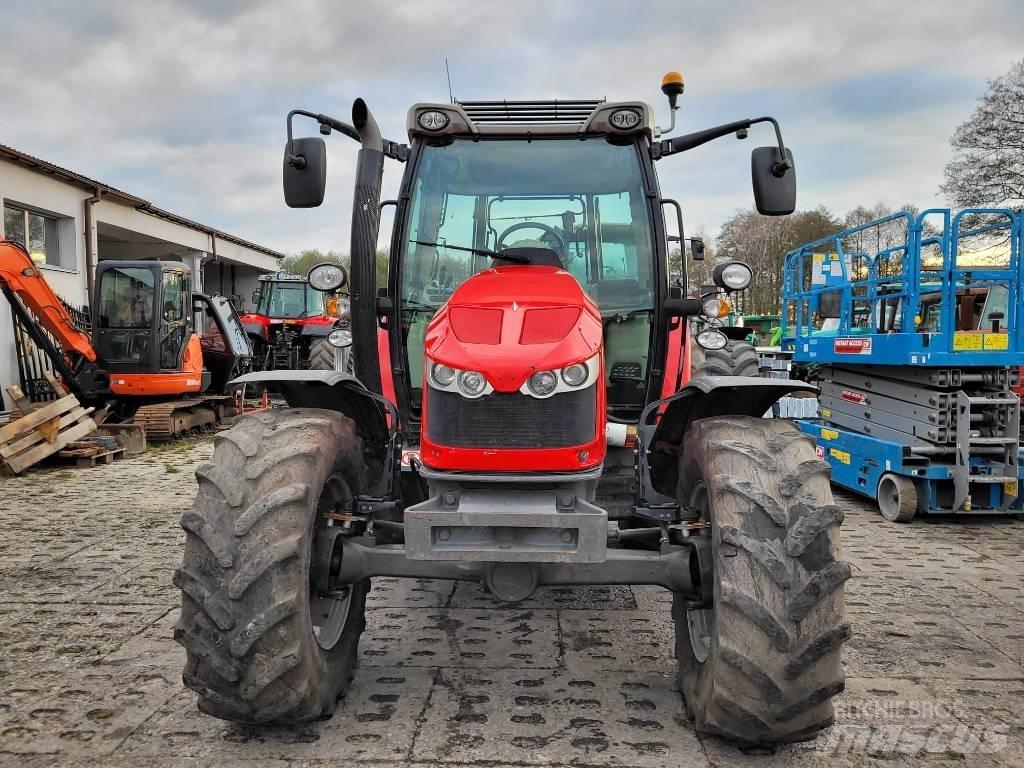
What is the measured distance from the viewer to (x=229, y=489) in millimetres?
2887

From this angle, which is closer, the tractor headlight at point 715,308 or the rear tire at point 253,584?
the rear tire at point 253,584

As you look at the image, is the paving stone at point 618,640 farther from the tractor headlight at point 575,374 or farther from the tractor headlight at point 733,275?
the tractor headlight at point 733,275

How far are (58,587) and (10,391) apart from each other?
6.53 metres

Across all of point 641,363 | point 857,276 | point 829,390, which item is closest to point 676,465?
point 641,363

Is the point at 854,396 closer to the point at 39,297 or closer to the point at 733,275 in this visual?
Answer: the point at 733,275

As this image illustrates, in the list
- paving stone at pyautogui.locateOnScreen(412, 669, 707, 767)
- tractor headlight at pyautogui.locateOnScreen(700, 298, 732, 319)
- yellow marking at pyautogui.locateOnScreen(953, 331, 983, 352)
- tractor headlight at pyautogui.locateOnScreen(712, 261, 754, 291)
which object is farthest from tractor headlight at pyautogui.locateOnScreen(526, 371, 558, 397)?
yellow marking at pyautogui.locateOnScreen(953, 331, 983, 352)

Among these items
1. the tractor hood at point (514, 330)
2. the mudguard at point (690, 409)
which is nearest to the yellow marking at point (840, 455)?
the mudguard at point (690, 409)

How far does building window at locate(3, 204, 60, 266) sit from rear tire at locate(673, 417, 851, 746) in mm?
14585

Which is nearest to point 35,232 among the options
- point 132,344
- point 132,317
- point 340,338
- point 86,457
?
point 132,317

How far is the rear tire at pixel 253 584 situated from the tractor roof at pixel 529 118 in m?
1.77

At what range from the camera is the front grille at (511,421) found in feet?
9.88

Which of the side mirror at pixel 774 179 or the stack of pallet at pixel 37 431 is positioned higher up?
the side mirror at pixel 774 179

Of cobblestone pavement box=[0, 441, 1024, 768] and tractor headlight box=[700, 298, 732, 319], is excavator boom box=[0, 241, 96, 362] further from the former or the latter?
tractor headlight box=[700, 298, 732, 319]

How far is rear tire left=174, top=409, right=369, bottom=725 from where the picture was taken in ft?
9.07
